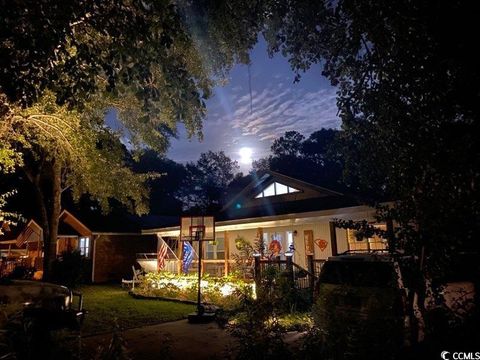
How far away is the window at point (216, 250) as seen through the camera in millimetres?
21031

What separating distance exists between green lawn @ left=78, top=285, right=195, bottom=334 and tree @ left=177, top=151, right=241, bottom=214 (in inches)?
1371

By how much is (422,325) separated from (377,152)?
2.40m

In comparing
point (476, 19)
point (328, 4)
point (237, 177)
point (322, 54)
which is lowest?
point (476, 19)

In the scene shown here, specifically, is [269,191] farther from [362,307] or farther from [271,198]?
[362,307]

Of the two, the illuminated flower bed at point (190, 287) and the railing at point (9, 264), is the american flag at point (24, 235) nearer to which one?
the railing at point (9, 264)

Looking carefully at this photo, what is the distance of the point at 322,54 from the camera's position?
6.94m

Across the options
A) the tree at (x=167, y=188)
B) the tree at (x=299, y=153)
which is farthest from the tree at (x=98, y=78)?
the tree at (x=299, y=153)

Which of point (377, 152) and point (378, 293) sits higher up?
point (377, 152)

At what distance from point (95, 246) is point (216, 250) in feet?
26.5

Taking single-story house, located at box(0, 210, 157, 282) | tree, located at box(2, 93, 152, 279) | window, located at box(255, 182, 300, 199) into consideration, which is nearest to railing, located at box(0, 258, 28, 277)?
single-story house, located at box(0, 210, 157, 282)

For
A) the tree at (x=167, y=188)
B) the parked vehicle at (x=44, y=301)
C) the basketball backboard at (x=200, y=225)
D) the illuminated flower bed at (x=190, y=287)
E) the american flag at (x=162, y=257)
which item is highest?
the tree at (x=167, y=188)

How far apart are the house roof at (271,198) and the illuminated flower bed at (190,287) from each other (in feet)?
11.5

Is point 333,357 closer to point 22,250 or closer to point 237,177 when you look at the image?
point 22,250

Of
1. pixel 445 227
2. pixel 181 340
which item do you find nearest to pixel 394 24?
pixel 445 227
